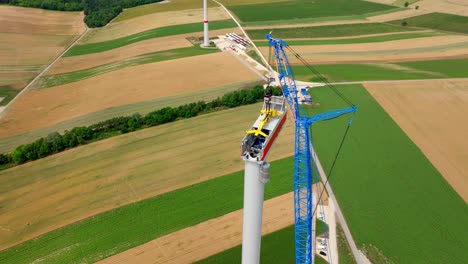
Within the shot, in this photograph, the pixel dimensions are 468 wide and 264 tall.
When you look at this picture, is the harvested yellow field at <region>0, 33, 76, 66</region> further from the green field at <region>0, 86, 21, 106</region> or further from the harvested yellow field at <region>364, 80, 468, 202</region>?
the harvested yellow field at <region>364, 80, 468, 202</region>

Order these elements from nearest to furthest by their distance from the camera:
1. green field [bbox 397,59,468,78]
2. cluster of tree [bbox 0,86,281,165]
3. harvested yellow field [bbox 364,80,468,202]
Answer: harvested yellow field [bbox 364,80,468,202]
cluster of tree [bbox 0,86,281,165]
green field [bbox 397,59,468,78]

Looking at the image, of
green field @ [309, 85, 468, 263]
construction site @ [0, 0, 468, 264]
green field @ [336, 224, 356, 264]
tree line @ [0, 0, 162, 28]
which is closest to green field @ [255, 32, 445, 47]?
construction site @ [0, 0, 468, 264]

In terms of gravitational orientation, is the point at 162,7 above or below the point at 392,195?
above

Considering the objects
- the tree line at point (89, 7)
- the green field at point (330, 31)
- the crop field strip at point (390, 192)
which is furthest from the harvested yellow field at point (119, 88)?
the tree line at point (89, 7)

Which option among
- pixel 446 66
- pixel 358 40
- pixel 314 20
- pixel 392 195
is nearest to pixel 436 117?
pixel 392 195

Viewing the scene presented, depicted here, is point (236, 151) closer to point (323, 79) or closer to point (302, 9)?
point (323, 79)

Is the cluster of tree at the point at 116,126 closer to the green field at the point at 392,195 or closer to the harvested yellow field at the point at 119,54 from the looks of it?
the green field at the point at 392,195
